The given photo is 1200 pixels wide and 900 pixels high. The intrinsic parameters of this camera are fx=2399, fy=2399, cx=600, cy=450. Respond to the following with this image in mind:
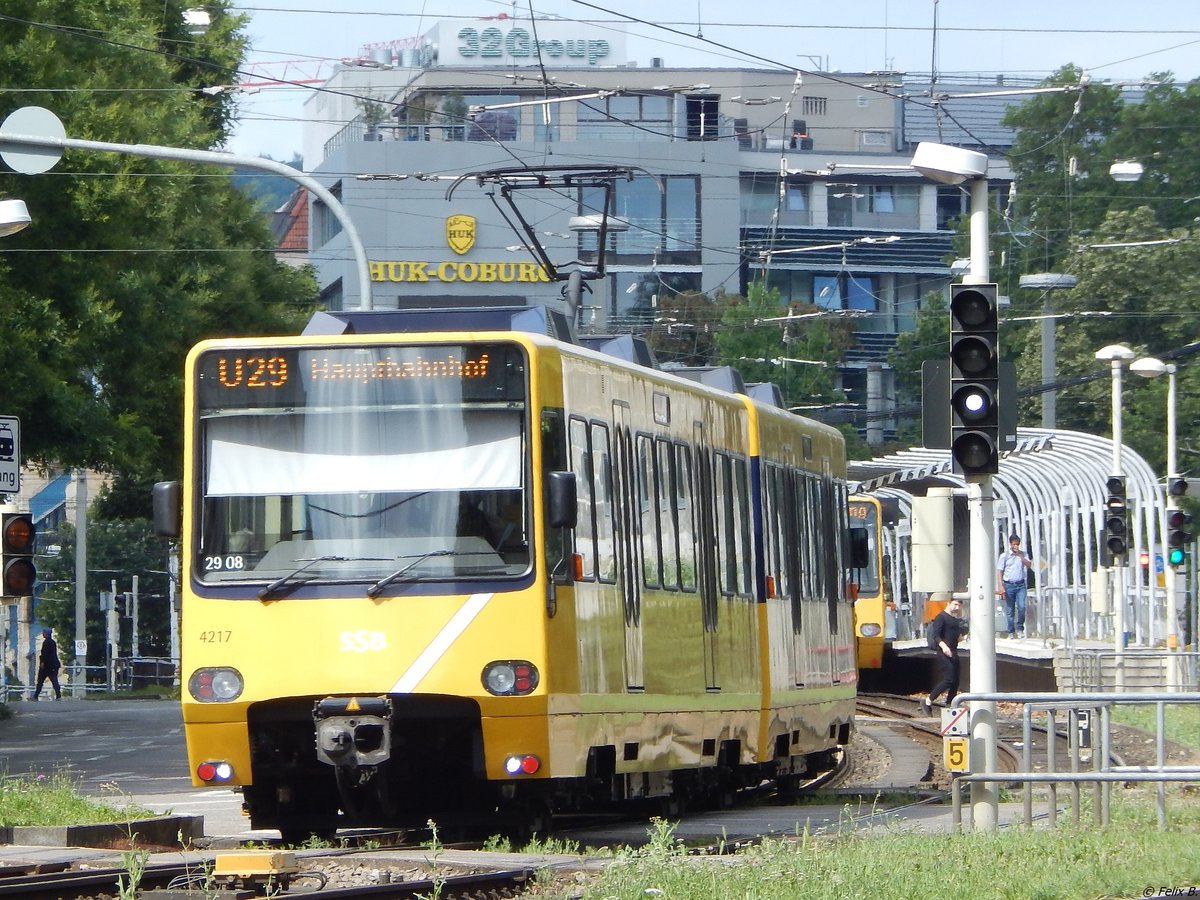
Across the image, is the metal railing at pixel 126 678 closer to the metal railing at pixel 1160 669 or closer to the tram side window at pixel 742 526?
the metal railing at pixel 1160 669

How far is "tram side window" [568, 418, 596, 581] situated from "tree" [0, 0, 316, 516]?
15.4 meters

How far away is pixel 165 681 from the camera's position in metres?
67.3

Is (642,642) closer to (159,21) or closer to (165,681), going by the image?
(159,21)

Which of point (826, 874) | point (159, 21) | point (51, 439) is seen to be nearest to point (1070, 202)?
point (159, 21)

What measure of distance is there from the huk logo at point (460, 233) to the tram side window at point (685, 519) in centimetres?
6804

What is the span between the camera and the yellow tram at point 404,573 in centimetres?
1284

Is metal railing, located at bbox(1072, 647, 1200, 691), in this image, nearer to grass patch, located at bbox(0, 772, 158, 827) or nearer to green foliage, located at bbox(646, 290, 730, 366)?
grass patch, located at bbox(0, 772, 158, 827)

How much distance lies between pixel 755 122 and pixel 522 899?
9285cm

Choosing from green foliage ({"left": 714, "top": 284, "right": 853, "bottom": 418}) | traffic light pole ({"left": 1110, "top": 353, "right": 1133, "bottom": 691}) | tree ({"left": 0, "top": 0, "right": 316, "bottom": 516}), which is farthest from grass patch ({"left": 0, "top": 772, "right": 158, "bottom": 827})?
green foliage ({"left": 714, "top": 284, "right": 853, "bottom": 418})

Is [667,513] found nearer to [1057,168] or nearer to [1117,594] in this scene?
[1117,594]

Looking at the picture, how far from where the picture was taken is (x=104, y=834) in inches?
543

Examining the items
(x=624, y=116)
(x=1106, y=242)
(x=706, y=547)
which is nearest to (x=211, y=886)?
(x=706, y=547)

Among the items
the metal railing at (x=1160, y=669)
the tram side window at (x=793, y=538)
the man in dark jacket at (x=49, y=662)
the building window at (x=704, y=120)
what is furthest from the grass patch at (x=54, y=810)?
the building window at (x=704, y=120)

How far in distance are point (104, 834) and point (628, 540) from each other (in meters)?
3.63
